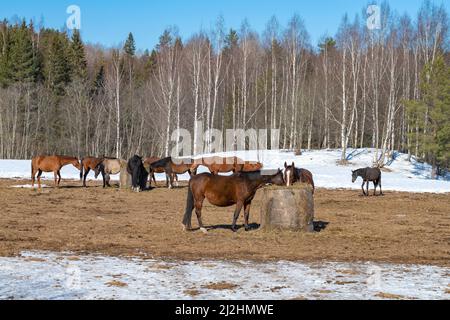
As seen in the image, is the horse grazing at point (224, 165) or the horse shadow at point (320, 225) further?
the horse grazing at point (224, 165)

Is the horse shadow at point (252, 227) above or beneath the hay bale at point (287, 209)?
beneath

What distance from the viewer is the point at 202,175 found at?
40.4 ft

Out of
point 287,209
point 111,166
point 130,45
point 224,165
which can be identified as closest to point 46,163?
point 111,166

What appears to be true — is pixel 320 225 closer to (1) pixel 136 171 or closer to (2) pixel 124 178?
(1) pixel 136 171

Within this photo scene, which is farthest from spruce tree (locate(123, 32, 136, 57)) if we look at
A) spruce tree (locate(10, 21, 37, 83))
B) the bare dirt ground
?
the bare dirt ground

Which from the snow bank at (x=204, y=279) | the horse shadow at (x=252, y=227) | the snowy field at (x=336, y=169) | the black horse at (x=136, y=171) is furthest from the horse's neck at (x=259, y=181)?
the snowy field at (x=336, y=169)

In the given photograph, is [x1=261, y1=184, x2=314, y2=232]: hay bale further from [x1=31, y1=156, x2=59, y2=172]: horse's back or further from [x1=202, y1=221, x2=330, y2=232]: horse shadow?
[x1=31, y1=156, x2=59, y2=172]: horse's back

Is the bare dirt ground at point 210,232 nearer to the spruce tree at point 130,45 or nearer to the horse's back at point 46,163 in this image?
the horse's back at point 46,163

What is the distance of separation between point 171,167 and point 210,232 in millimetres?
13596

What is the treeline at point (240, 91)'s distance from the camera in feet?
132

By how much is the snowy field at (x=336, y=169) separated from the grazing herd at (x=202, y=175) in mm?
3735

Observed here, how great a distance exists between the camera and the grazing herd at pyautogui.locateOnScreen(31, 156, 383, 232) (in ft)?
40.3

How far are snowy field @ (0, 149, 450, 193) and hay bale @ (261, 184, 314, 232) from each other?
16371 millimetres
